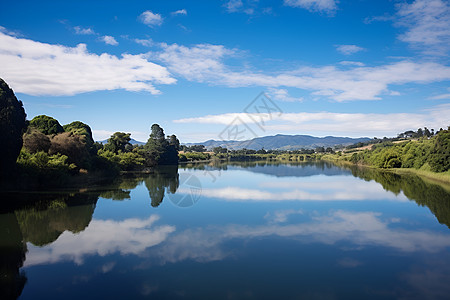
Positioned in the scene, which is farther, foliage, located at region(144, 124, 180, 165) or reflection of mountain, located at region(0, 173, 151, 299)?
foliage, located at region(144, 124, 180, 165)

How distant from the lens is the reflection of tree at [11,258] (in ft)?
26.6

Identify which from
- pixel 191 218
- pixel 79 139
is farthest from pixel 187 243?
pixel 79 139

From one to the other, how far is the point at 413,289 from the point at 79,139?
29537mm

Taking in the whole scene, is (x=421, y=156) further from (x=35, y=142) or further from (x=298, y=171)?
(x=35, y=142)

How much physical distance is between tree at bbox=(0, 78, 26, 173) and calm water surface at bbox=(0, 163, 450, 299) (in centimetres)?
267

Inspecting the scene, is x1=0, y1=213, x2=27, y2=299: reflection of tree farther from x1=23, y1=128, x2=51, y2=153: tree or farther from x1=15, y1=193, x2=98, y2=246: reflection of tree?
x1=23, y1=128, x2=51, y2=153: tree

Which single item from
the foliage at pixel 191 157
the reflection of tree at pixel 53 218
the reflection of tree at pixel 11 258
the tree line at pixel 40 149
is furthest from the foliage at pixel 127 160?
the foliage at pixel 191 157

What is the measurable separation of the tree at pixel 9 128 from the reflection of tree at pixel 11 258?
7.12 m

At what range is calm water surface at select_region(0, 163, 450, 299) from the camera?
8469mm

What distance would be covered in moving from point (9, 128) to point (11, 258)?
1420 centimetres

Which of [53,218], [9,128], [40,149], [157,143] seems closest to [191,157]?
[157,143]

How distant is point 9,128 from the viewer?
69.5 feet

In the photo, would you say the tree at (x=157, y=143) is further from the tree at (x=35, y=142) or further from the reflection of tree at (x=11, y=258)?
the reflection of tree at (x=11, y=258)

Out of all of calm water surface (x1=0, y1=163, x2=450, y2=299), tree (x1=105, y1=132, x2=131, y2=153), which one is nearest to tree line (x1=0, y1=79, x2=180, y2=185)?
calm water surface (x1=0, y1=163, x2=450, y2=299)
